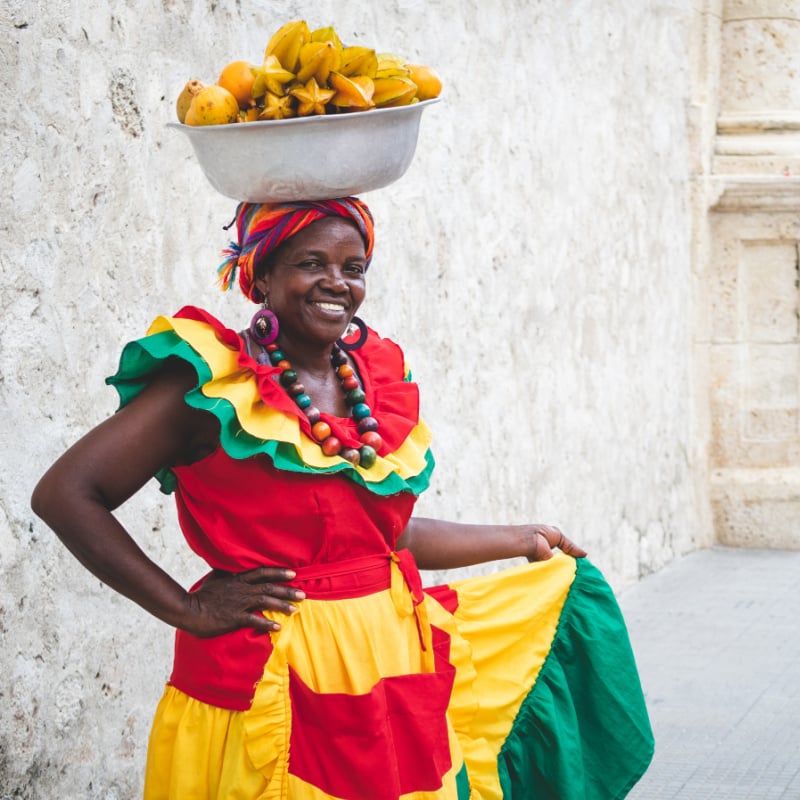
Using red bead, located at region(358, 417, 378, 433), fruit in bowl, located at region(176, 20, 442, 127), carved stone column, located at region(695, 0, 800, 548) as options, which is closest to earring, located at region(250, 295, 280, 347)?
red bead, located at region(358, 417, 378, 433)

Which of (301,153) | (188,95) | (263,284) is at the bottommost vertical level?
(263,284)

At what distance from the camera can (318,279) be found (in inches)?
98.6

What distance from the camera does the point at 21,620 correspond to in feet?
10.8

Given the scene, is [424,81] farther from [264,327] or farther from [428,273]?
[428,273]

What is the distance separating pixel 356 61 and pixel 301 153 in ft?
0.63

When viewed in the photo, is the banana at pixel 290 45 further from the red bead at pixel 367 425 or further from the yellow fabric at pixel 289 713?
the yellow fabric at pixel 289 713

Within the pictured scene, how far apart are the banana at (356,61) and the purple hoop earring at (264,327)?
435 mm

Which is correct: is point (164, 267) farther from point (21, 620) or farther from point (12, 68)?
point (21, 620)

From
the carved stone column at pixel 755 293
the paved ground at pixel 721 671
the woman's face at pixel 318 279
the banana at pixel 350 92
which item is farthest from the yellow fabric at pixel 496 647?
the carved stone column at pixel 755 293

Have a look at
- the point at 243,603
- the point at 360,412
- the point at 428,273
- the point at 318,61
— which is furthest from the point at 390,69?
the point at 428,273

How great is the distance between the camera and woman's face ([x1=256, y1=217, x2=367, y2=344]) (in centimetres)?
250

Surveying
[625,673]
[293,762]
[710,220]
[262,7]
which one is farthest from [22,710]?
[710,220]

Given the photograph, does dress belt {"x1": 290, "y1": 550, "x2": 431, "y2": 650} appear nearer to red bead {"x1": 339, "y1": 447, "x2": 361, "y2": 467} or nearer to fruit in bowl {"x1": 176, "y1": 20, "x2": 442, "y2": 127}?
red bead {"x1": 339, "y1": 447, "x2": 361, "y2": 467}

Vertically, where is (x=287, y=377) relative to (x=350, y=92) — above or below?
below
